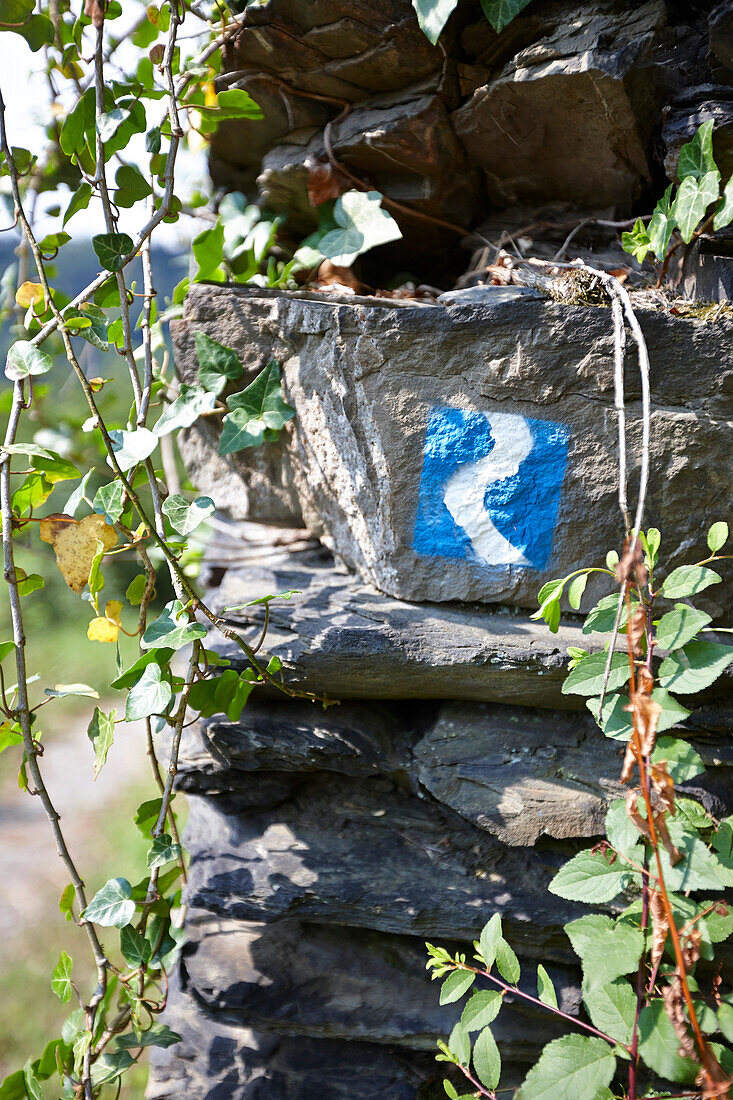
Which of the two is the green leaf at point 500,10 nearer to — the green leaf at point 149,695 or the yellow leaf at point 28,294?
the yellow leaf at point 28,294

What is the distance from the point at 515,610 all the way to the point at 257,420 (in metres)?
0.52

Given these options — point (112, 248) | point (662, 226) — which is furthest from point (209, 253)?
point (662, 226)

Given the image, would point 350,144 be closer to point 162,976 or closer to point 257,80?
point 257,80

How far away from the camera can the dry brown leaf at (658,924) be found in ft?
2.34

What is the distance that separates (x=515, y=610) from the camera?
48.1 inches

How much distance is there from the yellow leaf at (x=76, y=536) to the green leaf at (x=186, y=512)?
0.10 m

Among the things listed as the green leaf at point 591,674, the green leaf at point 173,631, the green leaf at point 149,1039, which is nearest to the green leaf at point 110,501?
the green leaf at point 173,631

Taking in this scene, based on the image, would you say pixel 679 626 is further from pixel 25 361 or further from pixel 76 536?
pixel 25 361

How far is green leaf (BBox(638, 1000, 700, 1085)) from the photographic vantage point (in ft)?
2.35

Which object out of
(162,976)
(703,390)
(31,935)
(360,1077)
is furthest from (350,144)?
(31,935)

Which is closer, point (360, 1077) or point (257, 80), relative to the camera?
point (360, 1077)

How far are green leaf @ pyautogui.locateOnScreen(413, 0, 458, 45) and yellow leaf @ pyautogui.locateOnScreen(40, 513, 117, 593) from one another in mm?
859

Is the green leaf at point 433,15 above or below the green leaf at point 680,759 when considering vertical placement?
above

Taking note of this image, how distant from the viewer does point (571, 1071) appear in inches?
29.4
